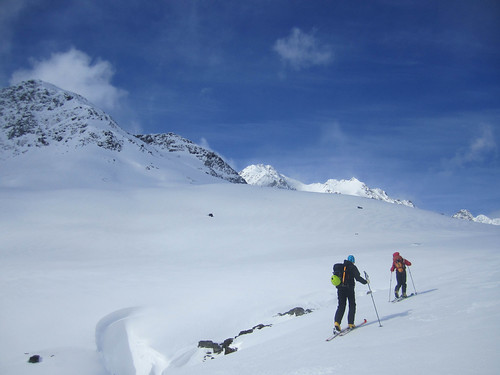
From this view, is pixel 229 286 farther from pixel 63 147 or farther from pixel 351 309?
pixel 63 147

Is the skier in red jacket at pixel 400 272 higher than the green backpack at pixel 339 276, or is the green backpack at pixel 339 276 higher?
the green backpack at pixel 339 276

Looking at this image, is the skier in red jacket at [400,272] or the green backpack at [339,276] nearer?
the green backpack at [339,276]

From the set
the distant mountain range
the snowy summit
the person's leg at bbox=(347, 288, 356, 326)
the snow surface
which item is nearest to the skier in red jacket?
the snowy summit

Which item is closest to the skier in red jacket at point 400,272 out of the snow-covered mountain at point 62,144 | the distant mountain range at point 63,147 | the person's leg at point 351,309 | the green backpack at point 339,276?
the person's leg at point 351,309

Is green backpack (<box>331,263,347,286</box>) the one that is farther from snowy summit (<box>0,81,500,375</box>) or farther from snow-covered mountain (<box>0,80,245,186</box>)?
snow-covered mountain (<box>0,80,245,186</box>)

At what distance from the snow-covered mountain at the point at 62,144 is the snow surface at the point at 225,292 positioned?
107ft

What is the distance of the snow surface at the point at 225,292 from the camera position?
695 centimetres

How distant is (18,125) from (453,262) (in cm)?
10842

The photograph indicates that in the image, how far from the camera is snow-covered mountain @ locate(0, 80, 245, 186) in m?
74.0

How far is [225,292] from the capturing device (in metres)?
16.6

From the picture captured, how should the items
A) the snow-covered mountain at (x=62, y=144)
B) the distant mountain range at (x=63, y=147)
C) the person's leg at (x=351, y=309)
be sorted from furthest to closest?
the snow-covered mountain at (x=62, y=144) → the distant mountain range at (x=63, y=147) → the person's leg at (x=351, y=309)

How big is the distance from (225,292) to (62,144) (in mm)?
90003

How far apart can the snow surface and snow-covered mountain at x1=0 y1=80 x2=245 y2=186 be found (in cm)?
3251

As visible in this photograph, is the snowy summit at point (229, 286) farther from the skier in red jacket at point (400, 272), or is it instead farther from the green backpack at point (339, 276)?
the green backpack at point (339, 276)
